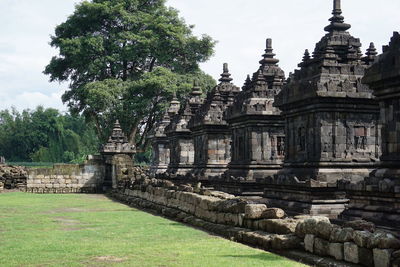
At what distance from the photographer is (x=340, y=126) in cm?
1395

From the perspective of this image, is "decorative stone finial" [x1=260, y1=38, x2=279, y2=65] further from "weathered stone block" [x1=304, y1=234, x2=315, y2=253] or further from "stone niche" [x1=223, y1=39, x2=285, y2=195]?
"weathered stone block" [x1=304, y1=234, x2=315, y2=253]

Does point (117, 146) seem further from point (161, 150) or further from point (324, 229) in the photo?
point (324, 229)

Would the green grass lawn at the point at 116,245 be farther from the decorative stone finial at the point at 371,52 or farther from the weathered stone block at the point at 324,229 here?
the decorative stone finial at the point at 371,52

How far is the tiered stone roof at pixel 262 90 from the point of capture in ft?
61.2

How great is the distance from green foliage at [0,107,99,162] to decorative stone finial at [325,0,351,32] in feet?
189

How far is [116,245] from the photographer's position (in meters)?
10.3

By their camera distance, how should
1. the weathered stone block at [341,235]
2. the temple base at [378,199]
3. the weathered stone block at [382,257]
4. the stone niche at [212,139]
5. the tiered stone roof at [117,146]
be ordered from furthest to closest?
the tiered stone roof at [117,146], the stone niche at [212,139], the temple base at [378,199], the weathered stone block at [341,235], the weathered stone block at [382,257]

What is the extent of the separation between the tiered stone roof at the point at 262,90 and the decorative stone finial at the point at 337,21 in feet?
13.2

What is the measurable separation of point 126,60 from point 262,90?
2549cm

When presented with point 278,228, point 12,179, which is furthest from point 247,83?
point 12,179

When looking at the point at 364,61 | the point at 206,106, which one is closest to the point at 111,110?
the point at 206,106

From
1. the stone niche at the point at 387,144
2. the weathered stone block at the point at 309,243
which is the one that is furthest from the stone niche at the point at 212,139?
the weathered stone block at the point at 309,243

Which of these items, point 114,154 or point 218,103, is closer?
point 218,103

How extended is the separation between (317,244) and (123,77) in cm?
3724
